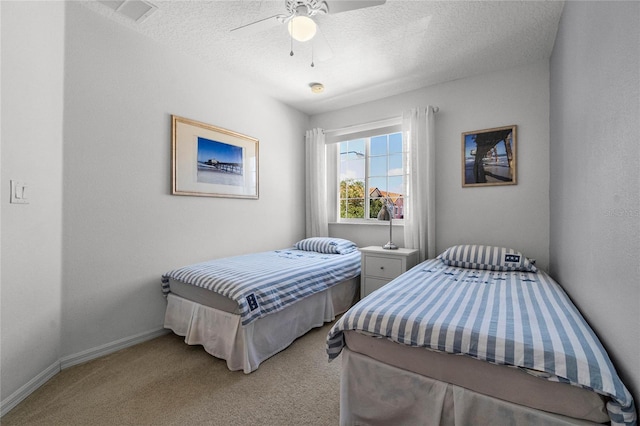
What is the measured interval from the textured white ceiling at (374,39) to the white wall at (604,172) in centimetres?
43

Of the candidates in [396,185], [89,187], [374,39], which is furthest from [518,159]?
[89,187]

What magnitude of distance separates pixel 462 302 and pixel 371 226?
2083mm

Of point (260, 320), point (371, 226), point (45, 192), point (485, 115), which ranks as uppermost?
point (485, 115)

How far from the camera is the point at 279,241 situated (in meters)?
3.67

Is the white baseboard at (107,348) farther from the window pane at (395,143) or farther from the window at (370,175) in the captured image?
the window pane at (395,143)

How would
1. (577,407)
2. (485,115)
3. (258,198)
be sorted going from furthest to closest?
(258,198)
(485,115)
(577,407)

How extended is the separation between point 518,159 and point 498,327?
7.03 feet

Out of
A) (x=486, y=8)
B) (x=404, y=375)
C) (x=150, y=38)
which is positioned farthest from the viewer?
(x=150, y=38)

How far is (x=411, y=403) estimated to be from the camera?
1.23m

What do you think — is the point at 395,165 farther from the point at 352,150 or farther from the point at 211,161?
the point at 211,161

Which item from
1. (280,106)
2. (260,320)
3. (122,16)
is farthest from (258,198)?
(122,16)

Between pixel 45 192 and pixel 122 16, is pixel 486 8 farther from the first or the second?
pixel 45 192

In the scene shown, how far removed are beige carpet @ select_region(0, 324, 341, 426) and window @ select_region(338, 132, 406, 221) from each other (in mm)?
2038

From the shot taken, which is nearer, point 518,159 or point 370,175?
point 518,159
